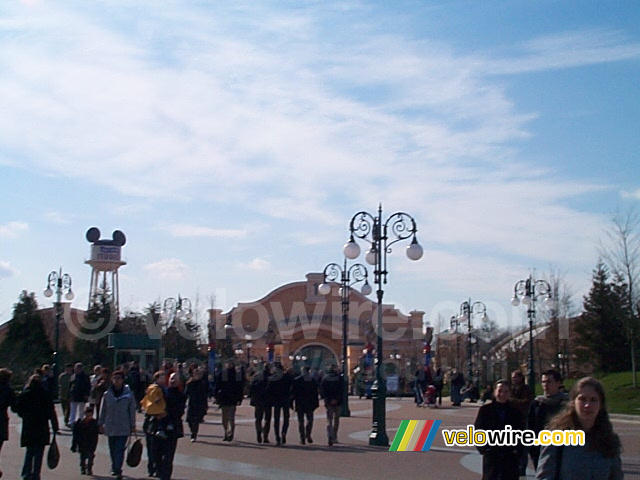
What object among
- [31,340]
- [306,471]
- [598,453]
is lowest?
[306,471]

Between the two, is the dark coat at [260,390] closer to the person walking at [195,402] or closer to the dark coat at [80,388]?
the person walking at [195,402]

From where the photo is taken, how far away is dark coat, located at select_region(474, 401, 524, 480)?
8.10 m

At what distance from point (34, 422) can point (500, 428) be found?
280 inches

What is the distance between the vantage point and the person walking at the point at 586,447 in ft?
17.4

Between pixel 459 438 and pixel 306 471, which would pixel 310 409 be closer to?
pixel 306 471

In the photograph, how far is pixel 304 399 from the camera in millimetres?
18516

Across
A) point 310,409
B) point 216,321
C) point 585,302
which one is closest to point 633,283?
point 585,302

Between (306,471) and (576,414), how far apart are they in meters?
8.90

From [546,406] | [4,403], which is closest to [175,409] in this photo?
[4,403]

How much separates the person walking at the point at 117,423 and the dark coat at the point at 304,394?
6.06 metres

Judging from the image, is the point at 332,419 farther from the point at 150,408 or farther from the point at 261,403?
the point at 150,408

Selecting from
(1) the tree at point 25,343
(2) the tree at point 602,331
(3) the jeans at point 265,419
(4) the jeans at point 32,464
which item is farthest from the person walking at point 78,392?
(2) the tree at point 602,331

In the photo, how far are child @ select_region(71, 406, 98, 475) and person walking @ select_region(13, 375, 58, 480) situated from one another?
1674 mm

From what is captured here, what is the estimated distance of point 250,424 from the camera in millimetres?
24922
